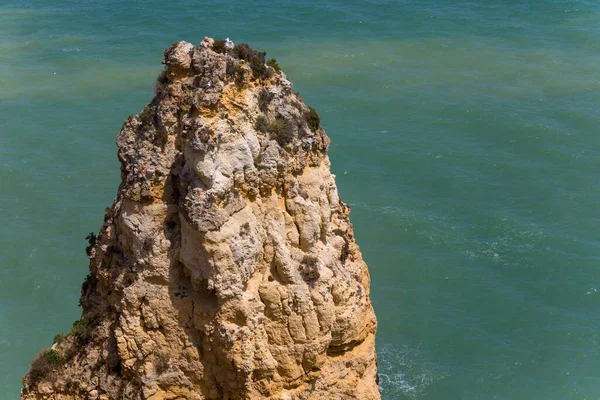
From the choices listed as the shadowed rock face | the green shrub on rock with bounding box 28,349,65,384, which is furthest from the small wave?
the green shrub on rock with bounding box 28,349,65,384

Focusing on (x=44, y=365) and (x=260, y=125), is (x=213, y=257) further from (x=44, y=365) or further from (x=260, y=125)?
(x=44, y=365)

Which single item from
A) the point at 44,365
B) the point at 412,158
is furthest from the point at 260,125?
the point at 412,158

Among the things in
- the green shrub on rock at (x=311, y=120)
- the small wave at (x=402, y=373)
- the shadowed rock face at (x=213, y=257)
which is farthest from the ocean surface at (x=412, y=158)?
the green shrub on rock at (x=311, y=120)

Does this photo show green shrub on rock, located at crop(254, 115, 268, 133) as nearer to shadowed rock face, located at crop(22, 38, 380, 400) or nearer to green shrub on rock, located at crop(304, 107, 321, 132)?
shadowed rock face, located at crop(22, 38, 380, 400)

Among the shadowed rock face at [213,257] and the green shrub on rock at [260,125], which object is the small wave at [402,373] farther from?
the green shrub on rock at [260,125]

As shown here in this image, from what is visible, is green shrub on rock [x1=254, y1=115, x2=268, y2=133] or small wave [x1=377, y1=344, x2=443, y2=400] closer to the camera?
green shrub on rock [x1=254, y1=115, x2=268, y2=133]
